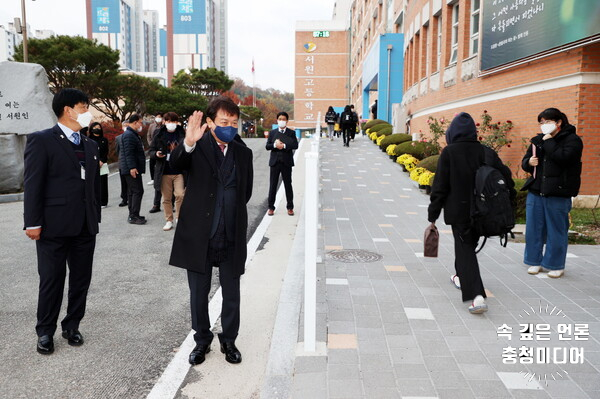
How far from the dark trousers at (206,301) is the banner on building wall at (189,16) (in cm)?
13612

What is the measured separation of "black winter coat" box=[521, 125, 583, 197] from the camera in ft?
19.5

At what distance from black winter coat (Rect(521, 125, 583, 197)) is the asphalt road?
410 centimetres

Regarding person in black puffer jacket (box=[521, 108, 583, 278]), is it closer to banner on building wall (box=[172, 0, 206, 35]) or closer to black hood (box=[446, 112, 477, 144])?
black hood (box=[446, 112, 477, 144])

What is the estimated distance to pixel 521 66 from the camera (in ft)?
40.3

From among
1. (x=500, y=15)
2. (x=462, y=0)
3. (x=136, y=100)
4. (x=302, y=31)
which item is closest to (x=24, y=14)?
(x=136, y=100)

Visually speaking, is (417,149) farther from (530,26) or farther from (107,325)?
(107,325)

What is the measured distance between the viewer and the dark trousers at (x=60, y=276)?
4238mm

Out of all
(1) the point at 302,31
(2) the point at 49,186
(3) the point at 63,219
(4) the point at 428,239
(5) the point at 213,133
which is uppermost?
(1) the point at 302,31

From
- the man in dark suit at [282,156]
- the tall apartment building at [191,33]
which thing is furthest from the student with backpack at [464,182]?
the tall apartment building at [191,33]

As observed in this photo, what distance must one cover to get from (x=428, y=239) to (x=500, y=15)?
9993 millimetres

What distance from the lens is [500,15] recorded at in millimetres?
13211

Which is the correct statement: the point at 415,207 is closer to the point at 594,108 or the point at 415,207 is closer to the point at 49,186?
the point at 594,108

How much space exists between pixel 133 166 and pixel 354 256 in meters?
4.83

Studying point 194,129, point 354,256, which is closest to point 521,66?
point 354,256
